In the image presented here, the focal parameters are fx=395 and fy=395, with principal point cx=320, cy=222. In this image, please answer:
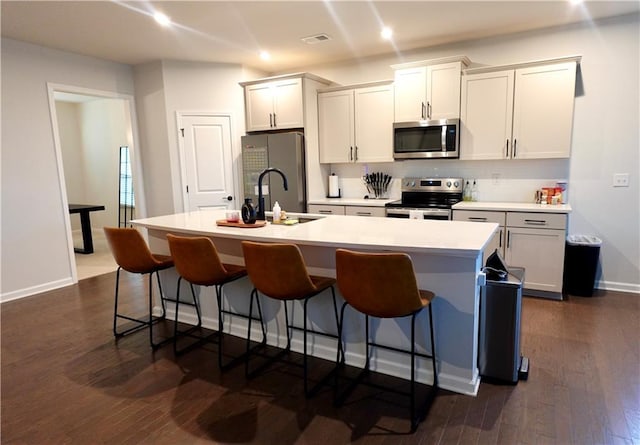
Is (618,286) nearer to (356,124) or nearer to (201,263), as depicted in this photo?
(356,124)

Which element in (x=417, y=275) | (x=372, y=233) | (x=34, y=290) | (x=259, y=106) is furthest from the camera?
(x=259, y=106)

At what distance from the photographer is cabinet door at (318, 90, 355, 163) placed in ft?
16.0

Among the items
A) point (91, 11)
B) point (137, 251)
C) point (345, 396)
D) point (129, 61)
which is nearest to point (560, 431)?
point (345, 396)

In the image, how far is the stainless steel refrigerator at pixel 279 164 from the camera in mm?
4836

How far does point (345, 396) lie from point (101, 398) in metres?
1.43

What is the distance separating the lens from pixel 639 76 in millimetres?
3721

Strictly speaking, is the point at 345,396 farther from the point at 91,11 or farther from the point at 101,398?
the point at 91,11

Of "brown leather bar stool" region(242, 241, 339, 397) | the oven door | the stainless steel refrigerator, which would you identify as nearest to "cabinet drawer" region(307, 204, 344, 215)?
the stainless steel refrigerator

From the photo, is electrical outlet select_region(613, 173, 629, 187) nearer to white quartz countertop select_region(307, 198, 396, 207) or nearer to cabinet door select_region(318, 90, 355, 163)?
white quartz countertop select_region(307, 198, 396, 207)

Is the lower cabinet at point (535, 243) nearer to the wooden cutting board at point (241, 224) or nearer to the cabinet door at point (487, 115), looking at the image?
the cabinet door at point (487, 115)

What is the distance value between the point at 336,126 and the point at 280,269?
3.18 meters

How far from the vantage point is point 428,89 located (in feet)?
14.0

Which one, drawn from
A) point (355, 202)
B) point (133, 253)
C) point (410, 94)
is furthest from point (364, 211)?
point (133, 253)

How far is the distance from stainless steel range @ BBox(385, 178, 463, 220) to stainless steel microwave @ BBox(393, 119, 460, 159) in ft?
1.26
